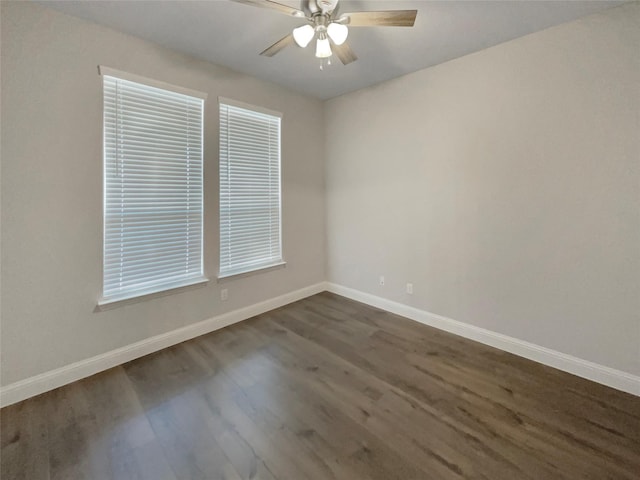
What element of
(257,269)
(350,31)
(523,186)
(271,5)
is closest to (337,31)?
(271,5)

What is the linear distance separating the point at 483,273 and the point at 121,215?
132 inches

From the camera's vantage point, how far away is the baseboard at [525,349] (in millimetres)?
2080

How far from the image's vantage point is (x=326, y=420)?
1780 mm

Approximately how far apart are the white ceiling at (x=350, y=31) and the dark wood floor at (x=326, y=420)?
2.77 meters

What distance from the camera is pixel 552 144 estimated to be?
2.28 m

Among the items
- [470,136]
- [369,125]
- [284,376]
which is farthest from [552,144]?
[284,376]

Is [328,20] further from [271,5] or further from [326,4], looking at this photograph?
[271,5]

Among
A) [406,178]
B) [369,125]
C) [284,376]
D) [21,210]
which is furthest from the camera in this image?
[369,125]

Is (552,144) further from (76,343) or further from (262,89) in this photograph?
(76,343)

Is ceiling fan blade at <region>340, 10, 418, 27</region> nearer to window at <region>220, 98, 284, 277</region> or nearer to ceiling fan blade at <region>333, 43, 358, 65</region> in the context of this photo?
ceiling fan blade at <region>333, 43, 358, 65</region>

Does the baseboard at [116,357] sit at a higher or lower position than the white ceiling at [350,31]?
lower

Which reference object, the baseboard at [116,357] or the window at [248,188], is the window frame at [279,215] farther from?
the baseboard at [116,357]

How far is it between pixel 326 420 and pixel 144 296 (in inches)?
74.6

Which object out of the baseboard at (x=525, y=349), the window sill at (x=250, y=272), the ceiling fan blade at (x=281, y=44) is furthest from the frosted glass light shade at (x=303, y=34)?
the baseboard at (x=525, y=349)
